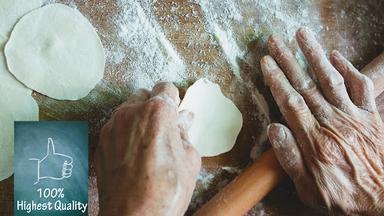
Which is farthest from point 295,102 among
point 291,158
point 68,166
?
point 68,166

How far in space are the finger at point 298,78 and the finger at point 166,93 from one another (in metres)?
0.29

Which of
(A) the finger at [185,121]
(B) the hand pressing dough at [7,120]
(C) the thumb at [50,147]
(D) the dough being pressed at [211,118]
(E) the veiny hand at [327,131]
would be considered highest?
(B) the hand pressing dough at [7,120]

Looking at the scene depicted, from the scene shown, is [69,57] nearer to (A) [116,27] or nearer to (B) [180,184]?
(A) [116,27]

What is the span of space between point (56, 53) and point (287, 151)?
1.93 feet

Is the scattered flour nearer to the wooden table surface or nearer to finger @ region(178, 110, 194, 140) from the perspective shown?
the wooden table surface

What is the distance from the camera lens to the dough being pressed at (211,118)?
127 cm

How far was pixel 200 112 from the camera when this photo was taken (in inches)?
50.2

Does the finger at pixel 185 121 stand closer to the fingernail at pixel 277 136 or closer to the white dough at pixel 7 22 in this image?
the fingernail at pixel 277 136

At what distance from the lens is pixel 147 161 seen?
101 centimetres

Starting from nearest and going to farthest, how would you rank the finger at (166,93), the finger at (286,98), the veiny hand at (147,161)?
the veiny hand at (147,161), the finger at (166,93), the finger at (286,98)

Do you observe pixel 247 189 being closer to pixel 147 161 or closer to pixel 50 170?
pixel 147 161

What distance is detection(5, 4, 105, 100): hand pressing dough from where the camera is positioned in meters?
1.20

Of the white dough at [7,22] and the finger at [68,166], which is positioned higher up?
the white dough at [7,22]

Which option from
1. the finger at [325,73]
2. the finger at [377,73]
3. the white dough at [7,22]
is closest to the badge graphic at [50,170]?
the white dough at [7,22]
